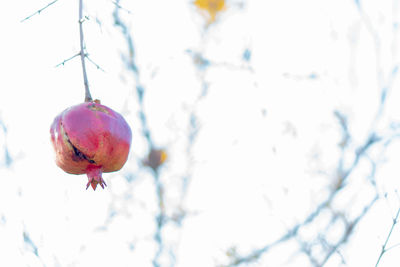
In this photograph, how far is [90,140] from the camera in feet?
6.38

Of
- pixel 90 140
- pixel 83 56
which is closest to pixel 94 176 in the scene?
pixel 90 140

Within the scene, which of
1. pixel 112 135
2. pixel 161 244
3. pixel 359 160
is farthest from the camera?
pixel 161 244

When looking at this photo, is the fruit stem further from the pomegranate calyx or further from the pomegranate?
the pomegranate calyx

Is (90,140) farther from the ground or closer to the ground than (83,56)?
closer to the ground

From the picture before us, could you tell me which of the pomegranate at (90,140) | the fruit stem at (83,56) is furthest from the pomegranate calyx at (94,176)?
the fruit stem at (83,56)

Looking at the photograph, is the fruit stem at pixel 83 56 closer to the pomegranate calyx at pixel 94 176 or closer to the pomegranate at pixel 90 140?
the pomegranate at pixel 90 140

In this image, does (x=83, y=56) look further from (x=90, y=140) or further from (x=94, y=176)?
(x=94, y=176)

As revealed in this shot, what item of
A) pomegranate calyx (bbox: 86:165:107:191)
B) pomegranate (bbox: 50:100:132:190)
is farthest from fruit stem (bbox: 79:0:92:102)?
pomegranate calyx (bbox: 86:165:107:191)

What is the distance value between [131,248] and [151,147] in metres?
0.99

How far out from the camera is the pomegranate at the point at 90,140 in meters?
1.95

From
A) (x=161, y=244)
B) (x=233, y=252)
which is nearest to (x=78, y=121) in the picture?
(x=233, y=252)

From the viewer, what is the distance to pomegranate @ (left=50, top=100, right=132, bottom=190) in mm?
1950

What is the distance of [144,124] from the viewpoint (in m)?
6.23

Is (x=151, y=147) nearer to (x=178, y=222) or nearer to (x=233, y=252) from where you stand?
(x=178, y=222)
